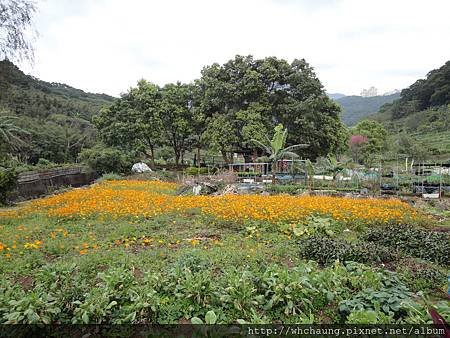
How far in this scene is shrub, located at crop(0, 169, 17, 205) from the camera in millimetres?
11492

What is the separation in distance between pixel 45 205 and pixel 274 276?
8.72 m

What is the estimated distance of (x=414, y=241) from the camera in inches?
220

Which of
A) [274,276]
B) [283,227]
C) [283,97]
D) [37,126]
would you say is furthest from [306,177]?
[37,126]

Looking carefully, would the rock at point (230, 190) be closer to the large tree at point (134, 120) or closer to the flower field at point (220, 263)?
the flower field at point (220, 263)

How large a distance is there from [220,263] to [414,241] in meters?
3.82

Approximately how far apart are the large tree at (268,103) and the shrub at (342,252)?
17.2 m

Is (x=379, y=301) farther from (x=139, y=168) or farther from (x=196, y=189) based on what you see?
(x=139, y=168)

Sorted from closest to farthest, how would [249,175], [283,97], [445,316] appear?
1. [445,316]
2. [249,175]
3. [283,97]

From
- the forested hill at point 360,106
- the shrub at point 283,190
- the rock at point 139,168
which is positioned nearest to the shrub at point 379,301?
the shrub at point 283,190

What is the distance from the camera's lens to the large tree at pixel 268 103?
22.7m

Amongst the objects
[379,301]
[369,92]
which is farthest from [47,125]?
[369,92]

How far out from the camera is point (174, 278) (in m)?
3.56

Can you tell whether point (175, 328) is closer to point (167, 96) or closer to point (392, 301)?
point (392, 301)

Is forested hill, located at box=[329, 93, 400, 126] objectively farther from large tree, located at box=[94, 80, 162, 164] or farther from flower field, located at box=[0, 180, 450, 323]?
flower field, located at box=[0, 180, 450, 323]
